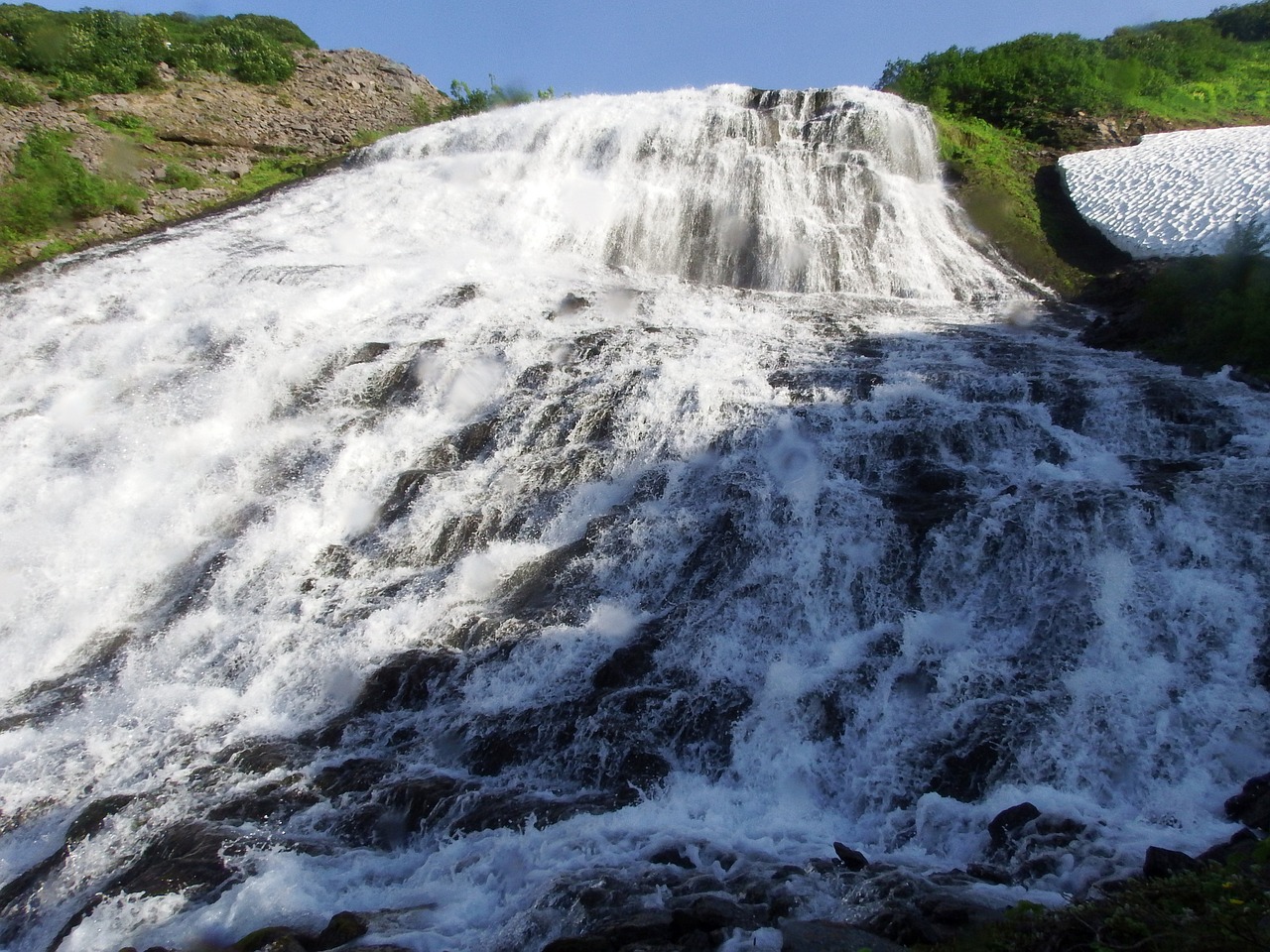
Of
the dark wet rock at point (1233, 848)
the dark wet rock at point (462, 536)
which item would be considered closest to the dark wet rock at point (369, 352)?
the dark wet rock at point (462, 536)

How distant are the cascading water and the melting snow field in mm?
4641

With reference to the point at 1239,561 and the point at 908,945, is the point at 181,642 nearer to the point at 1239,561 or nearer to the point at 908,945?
the point at 908,945

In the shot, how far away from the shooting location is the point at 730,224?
17.9 m

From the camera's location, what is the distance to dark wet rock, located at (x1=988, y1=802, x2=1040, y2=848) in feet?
17.9

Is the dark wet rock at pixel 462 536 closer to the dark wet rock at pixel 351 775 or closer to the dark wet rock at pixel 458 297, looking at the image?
the dark wet rock at pixel 351 775

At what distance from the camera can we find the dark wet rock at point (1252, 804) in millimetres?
5078

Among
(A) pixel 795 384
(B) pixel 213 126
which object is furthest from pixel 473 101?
(A) pixel 795 384

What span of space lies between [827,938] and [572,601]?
4.80 metres

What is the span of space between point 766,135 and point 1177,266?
10395 millimetres

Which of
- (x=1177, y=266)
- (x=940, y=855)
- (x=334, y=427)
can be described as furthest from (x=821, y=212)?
(x=940, y=855)

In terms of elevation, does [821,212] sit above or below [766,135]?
below

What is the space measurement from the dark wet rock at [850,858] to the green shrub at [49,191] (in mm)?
19795

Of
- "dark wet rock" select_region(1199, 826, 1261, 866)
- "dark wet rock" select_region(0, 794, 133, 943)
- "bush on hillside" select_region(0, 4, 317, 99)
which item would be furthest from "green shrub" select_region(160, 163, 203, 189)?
"dark wet rock" select_region(1199, 826, 1261, 866)

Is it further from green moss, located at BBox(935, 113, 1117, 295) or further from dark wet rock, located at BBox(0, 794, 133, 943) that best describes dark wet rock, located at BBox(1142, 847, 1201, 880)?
green moss, located at BBox(935, 113, 1117, 295)
